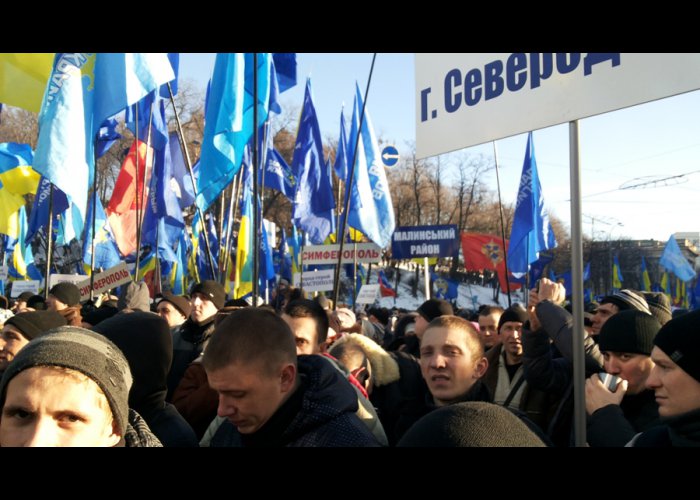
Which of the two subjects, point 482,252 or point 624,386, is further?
→ point 482,252

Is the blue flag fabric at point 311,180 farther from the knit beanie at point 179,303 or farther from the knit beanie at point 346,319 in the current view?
the knit beanie at point 179,303

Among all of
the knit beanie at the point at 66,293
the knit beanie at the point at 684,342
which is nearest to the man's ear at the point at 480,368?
the knit beanie at the point at 684,342

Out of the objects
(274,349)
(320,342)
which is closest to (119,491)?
(274,349)

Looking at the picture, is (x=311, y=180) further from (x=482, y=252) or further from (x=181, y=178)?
(x=482, y=252)

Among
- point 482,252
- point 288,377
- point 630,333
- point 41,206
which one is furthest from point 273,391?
point 482,252

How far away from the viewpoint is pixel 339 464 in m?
1.10

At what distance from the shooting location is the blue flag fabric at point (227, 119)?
945cm

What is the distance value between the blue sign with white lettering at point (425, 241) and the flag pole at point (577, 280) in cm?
840

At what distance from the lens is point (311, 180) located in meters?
14.5

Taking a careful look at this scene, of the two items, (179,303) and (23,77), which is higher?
(23,77)

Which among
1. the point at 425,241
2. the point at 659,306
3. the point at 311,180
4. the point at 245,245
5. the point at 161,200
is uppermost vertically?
the point at 311,180

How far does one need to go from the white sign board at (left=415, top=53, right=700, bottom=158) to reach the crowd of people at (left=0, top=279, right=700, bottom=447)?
34.6 inches

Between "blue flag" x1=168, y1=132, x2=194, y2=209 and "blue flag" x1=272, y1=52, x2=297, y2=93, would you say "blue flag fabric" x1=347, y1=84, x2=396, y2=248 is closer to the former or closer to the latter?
"blue flag" x1=272, y1=52, x2=297, y2=93

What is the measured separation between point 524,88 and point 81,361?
2.20 m
